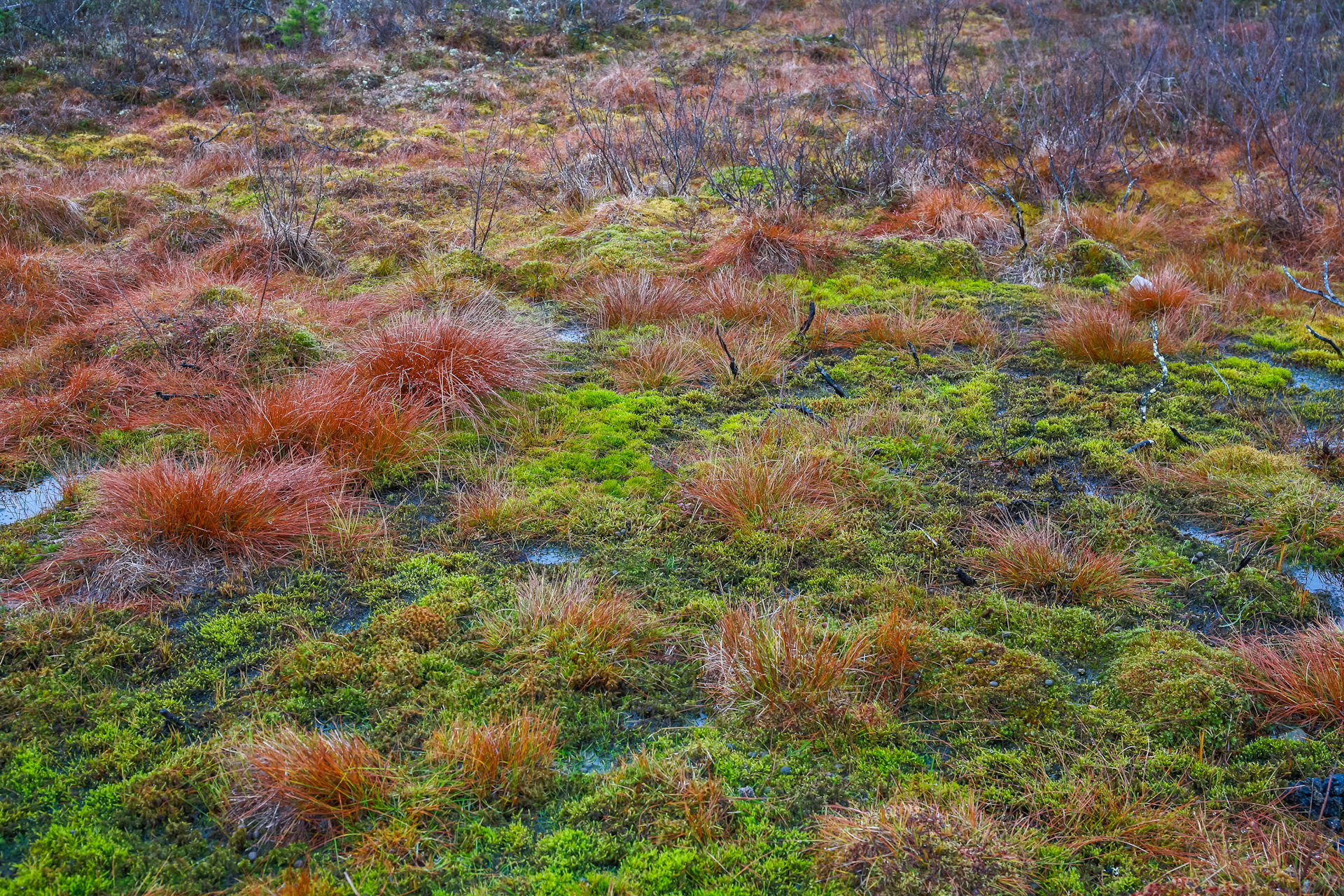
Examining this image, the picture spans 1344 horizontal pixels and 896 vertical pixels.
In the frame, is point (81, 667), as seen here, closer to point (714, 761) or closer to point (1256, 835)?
point (714, 761)

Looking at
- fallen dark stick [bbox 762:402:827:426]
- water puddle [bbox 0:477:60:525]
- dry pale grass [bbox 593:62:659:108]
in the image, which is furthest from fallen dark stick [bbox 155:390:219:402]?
dry pale grass [bbox 593:62:659:108]

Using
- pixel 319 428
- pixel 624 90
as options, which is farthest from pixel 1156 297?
pixel 624 90

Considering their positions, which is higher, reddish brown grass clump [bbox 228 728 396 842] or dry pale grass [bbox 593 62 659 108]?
dry pale grass [bbox 593 62 659 108]

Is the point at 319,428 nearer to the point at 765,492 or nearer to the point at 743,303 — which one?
the point at 765,492

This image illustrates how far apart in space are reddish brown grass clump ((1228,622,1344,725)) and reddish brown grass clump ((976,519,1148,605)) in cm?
44

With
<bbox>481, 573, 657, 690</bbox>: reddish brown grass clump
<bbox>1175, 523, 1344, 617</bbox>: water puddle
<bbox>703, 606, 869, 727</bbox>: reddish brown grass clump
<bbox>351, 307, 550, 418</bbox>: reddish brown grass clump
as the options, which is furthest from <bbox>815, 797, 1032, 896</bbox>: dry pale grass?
<bbox>351, 307, 550, 418</bbox>: reddish brown grass clump

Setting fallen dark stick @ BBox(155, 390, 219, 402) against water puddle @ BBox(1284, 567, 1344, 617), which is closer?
water puddle @ BBox(1284, 567, 1344, 617)

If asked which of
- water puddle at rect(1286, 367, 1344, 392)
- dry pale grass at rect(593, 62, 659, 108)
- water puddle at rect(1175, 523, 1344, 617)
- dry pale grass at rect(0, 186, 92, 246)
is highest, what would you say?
dry pale grass at rect(593, 62, 659, 108)

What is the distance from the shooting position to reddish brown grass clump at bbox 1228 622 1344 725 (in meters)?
2.54

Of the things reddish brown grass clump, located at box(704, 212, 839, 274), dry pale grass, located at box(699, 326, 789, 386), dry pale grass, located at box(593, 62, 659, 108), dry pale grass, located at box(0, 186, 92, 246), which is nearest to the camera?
dry pale grass, located at box(699, 326, 789, 386)

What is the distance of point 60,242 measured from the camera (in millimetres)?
6867

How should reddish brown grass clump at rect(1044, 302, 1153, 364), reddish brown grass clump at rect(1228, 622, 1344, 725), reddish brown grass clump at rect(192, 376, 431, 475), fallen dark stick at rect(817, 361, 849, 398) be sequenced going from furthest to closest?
reddish brown grass clump at rect(1044, 302, 1153, 364)
fallen dark stick at rect(817, 361, 849, 398)
reddish brown grass clump at rect(192, 376, 431, 475)
reddish brown grass clump at rect(1228, 622, 1344, 725)

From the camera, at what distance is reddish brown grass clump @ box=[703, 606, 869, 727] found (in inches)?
104

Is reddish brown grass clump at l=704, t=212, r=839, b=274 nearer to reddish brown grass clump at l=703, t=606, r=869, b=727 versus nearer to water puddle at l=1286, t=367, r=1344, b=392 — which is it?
water puddle at l=1286, t=367, r=1344, b=392
